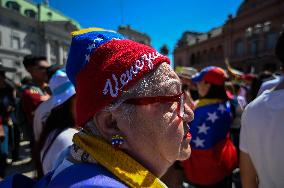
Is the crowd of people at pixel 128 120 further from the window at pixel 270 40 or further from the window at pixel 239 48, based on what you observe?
the window at pixel 239 48

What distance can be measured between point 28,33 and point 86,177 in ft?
131

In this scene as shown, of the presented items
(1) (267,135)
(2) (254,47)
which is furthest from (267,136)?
(2) (254,47)

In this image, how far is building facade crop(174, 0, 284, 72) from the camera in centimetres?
Result: 3213

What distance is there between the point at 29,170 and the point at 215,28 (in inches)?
1917

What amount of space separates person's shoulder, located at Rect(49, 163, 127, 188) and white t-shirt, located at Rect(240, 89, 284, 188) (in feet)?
3.12

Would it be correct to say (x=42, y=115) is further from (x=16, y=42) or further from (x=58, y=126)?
(x=16, y=42)

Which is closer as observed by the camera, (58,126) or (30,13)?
(58,126)

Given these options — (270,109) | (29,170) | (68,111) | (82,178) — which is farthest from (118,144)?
(29,170)

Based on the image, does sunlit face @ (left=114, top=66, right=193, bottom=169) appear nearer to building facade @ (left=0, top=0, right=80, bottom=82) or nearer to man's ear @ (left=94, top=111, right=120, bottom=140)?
man's ear @ (left=94, top=111, right=120, bottom=140)

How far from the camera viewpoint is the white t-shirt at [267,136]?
56.5 inches

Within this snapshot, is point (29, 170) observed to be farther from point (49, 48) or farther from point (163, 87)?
point (49, 48)

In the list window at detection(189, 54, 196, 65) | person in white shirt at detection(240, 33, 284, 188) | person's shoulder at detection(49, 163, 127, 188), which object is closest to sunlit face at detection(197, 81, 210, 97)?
person in white shirt at detection(240, 33, 284, 188)

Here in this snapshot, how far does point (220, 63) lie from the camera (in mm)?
42562

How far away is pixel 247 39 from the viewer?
3638 centimetres
